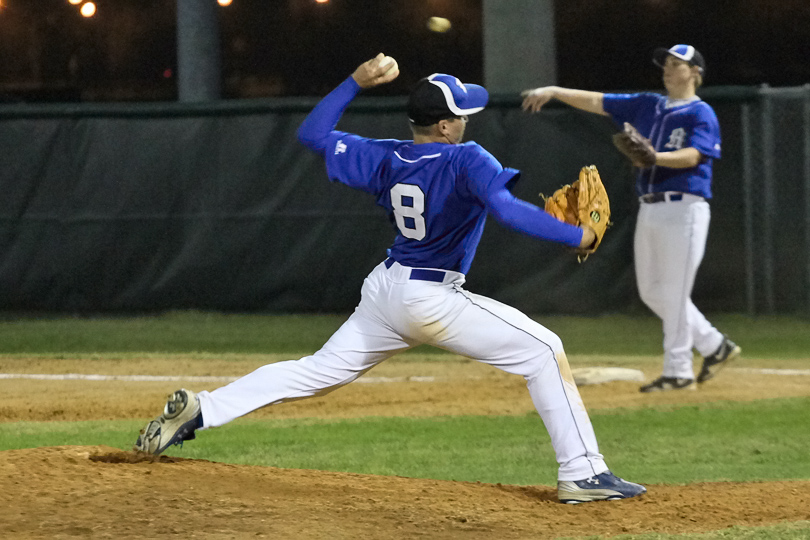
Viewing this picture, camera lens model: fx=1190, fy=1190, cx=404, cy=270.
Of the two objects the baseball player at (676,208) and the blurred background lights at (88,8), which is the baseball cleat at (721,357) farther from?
the blurred background lights at (88,8)

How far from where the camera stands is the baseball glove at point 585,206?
4156 mm

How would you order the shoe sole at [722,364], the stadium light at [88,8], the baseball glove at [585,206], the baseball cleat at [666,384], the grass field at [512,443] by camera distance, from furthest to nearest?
the stadium light at [88,8]
the shoe sole at [722,364]
the baseball cleat at [666,384]
the grass field at [512,443]
the baseball glove at [585,206]

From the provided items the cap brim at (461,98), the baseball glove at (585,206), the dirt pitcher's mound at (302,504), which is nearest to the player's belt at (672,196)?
the dirt pitcher's mound at (302,504)

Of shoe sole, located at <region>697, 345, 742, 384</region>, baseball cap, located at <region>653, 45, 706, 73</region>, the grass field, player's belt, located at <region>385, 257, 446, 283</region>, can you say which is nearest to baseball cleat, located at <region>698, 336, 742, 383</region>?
shoe sole, located at <region>697, 345, 742, 384</region>

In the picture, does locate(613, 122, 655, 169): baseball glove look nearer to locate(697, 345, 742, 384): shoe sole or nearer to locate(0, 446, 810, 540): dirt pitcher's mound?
locate(697, 345, 742, 384): shoe sole

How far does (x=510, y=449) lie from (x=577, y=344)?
3.97 metres

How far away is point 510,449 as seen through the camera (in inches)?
233

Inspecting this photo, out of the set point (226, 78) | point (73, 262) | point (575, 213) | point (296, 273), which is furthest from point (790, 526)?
point (226, 78)

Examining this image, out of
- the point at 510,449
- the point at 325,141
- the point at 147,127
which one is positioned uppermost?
the point at 147,127

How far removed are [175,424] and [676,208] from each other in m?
3.84

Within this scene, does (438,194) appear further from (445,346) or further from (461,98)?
(445,346)

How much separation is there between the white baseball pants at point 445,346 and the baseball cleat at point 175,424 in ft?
0.15

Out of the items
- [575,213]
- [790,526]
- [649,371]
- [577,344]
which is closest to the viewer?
[790,526]

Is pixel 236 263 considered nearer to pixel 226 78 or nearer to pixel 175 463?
pixel 175 463
